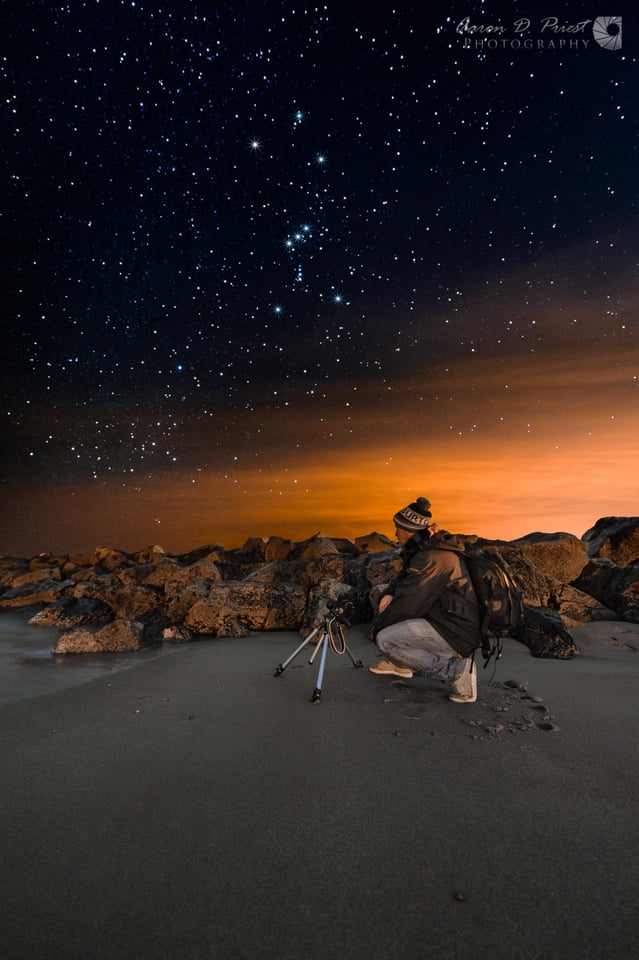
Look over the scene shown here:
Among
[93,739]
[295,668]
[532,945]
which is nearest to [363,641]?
[295,668]

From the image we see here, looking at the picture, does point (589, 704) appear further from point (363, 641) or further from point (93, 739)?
point (93, 739)

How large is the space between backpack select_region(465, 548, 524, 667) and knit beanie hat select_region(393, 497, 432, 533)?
0.51 m

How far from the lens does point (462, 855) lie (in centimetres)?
213

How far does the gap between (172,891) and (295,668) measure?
→ 150 inches

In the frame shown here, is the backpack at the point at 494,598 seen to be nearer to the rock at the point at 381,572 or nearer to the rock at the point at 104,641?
the rock at the point at 381,572

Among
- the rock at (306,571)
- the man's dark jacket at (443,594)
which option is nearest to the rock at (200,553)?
the rock at (306,571)

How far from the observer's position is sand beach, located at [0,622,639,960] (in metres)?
1.72

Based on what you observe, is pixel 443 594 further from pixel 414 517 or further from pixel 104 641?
pixel 104 641

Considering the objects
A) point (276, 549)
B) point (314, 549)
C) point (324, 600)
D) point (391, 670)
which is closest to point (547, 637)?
point (391, 670)

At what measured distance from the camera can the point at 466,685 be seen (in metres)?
4.25

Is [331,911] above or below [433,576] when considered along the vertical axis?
below

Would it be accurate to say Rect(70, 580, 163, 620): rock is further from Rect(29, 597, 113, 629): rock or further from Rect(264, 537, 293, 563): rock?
Rect(264, 537, 293, 563): rock

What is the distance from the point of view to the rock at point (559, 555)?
9.02 metres

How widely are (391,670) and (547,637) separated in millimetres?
1969
